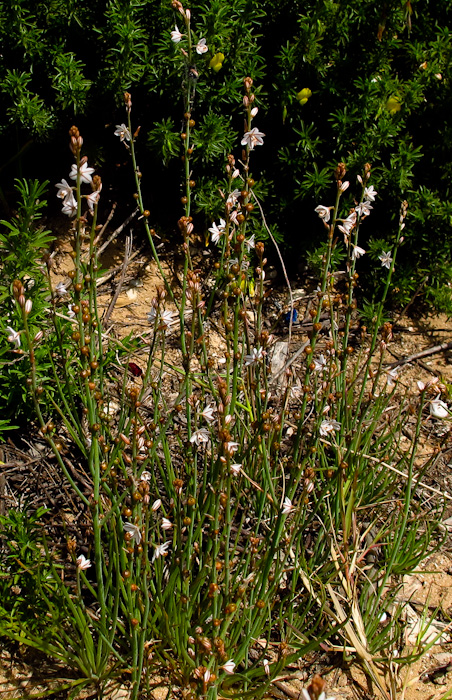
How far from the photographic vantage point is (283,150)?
3.74 metres

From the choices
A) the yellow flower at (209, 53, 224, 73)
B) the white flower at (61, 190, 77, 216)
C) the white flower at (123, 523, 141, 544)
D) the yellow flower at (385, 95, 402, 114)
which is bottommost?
the white flower at (123, 523, 141, 544)

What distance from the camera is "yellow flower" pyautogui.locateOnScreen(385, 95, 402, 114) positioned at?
3629 millimetres

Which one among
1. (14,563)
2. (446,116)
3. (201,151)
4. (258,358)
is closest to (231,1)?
(201,151)

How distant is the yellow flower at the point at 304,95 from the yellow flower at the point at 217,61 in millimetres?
465

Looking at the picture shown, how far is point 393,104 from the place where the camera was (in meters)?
3.64

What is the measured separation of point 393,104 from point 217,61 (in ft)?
3.35

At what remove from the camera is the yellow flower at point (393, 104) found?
363cm

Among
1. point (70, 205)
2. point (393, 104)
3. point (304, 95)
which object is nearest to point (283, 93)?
point (304, 95)

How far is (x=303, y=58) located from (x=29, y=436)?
97.7 inches

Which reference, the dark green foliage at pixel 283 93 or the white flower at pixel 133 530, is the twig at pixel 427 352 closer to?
the dark green foliage at pixel 283 93

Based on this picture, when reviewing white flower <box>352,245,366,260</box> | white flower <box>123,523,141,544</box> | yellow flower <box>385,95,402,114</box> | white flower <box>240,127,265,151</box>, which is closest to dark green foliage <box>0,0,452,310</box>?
yellow flower <box>385,95,402,114</box>

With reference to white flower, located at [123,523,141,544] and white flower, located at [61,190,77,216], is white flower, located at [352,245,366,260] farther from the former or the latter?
white flower, located at [123,523,141,544]

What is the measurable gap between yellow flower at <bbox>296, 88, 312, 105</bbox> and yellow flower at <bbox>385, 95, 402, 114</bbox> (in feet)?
1.49

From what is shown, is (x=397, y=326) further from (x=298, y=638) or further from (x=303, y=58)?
(x=298, y=638)
